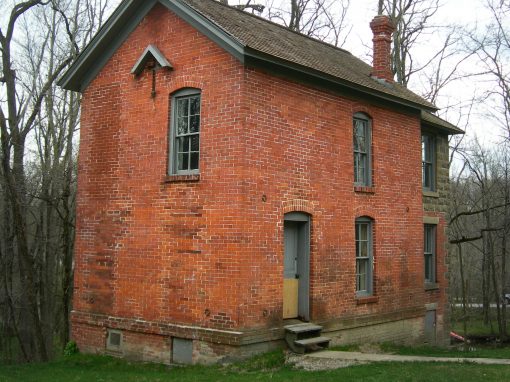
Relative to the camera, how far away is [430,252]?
1786 cm

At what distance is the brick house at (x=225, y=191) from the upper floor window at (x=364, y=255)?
36mm

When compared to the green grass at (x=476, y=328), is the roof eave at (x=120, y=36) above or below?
above

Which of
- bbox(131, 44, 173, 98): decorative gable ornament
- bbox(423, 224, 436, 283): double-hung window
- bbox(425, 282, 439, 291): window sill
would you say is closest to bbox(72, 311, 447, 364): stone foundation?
bbox(425, 282, 439, 291): window sill

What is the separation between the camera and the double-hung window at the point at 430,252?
1777 centimetres

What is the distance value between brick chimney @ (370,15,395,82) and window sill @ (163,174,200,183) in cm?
766

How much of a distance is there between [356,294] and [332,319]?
1.36 m

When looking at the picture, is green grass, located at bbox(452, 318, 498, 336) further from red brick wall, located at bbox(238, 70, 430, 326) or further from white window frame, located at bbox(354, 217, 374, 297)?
white window frame, located at bbox(354, 217, 374, 297)

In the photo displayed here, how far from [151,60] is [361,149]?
224 inches

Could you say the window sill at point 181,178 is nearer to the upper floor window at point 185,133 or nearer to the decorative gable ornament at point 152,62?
the upper floor window at point 185,133

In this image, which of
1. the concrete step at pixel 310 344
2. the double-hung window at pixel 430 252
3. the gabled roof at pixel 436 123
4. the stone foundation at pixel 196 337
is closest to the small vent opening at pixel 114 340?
the stone foundation at pixel 196 337

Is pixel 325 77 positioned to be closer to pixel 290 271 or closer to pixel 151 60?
pixel 151 60

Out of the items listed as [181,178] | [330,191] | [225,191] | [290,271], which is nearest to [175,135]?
[181,178]

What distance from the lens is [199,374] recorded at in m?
10.5

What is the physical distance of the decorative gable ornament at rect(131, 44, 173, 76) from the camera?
12.4 metres
